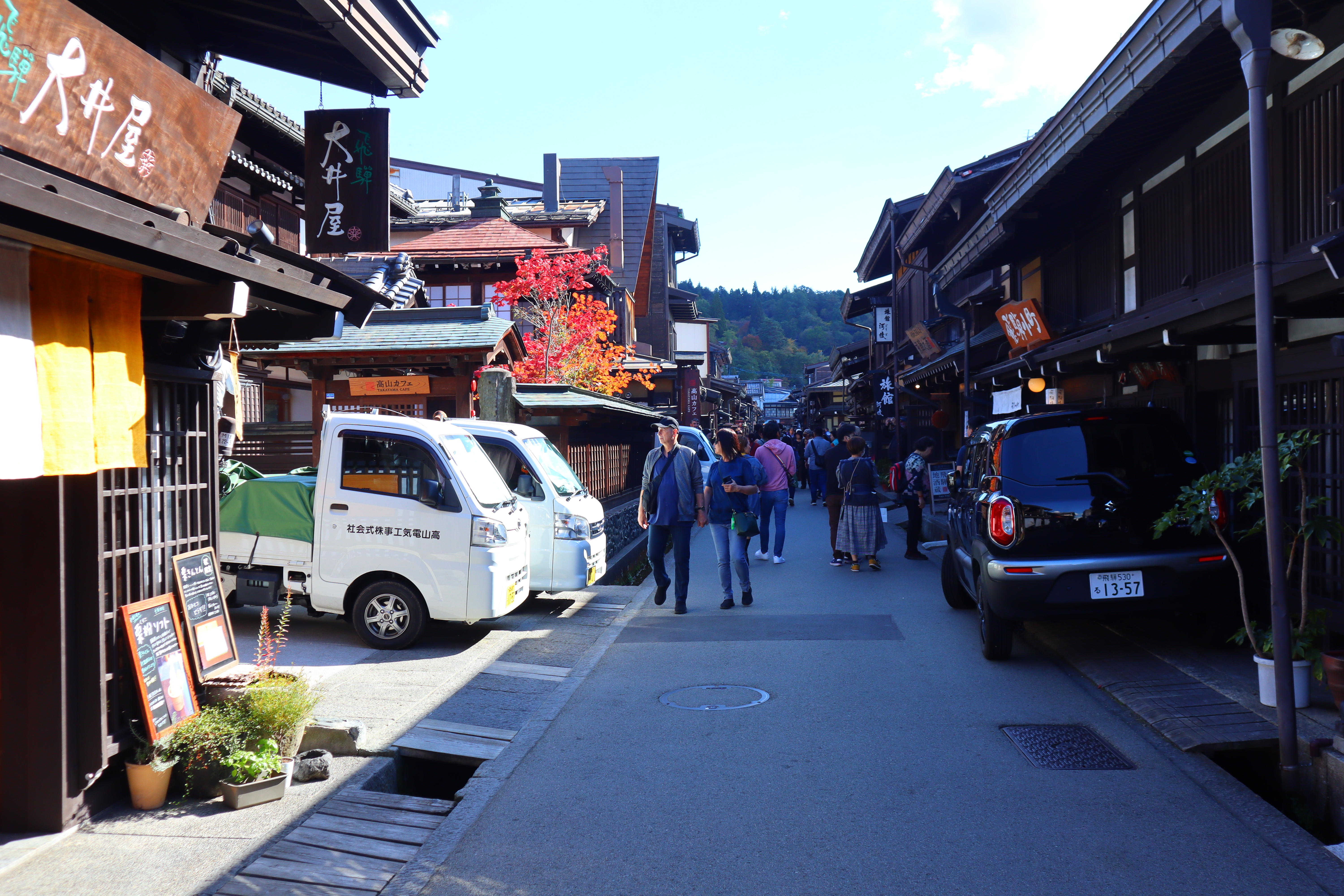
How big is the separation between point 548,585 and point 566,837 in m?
5.92

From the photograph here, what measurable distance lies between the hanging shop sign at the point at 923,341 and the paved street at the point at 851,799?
15.8 m

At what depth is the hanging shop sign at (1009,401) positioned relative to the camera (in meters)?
14.5

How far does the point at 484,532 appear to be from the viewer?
336 inches

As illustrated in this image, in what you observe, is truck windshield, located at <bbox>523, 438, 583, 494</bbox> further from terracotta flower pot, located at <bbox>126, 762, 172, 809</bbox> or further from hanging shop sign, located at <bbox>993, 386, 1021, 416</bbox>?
hanging shop sign, located at <bbox>993, 386, 1021, 416</bbox>

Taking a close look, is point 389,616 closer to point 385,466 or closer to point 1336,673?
point 385,466

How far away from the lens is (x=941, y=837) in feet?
14.0

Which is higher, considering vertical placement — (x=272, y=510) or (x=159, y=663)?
(x=272, y=510)

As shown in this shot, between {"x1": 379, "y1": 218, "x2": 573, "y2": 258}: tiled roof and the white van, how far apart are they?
1733cm

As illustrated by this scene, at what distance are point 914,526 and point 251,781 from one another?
1114cm

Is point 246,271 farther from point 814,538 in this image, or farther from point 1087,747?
point 814,538

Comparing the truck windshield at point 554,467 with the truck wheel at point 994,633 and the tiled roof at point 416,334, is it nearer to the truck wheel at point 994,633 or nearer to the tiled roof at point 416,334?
the truck wheel at point 994,633

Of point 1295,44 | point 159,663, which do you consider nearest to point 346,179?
point 159,663

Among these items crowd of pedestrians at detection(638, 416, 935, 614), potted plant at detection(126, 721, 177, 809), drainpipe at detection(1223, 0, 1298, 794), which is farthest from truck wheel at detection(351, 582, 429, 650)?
drainpipe at detection(1223, 0, 1298, 794)

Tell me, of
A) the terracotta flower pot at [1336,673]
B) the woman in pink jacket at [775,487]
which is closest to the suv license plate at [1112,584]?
the terracotta flower pot at [1336,673]
